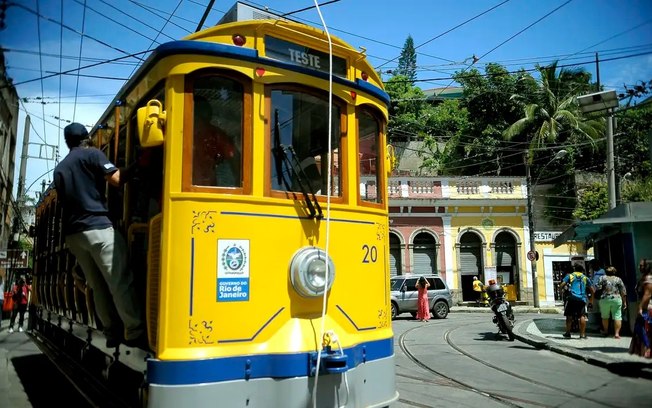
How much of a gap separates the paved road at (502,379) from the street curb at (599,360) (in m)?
0.12

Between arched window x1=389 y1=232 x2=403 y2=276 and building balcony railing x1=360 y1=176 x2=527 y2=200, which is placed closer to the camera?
arched window x1=389 y1=232 x2=403 y2=276

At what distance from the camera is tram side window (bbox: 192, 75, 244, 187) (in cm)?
393

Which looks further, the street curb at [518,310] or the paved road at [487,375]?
the street curb at [518,310]

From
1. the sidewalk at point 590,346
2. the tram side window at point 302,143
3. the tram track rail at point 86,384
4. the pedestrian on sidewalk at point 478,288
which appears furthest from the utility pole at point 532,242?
the tram side window at point 302,143

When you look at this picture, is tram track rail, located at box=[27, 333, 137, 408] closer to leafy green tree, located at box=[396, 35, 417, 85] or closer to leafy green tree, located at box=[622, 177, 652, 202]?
leafy green tree, located at box=[396, 35, 417, 85]

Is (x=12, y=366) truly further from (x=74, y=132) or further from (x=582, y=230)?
(x=582, y=230)

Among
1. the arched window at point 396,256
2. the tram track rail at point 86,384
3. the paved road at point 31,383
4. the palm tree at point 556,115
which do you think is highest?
the palm tree at point 556,115

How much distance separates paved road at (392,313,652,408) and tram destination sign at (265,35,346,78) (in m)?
3.84

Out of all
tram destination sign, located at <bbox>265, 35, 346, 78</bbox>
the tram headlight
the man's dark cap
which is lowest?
the tram headlight

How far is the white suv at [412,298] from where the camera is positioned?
19.1 metres

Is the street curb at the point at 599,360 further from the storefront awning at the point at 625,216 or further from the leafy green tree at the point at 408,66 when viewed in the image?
the leafy green tree at the point at 408,66

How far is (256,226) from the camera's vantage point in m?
3.90

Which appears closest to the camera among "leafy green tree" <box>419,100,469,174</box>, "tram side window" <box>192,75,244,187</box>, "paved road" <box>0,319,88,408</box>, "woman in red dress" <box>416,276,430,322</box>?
"tram side window" <box>192,75,244,187</box>

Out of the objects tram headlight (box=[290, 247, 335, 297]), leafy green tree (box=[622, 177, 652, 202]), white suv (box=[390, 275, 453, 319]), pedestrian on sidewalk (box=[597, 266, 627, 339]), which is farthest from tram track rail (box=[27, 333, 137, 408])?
leafy green tree (box=[622, 177, 652, 202])
